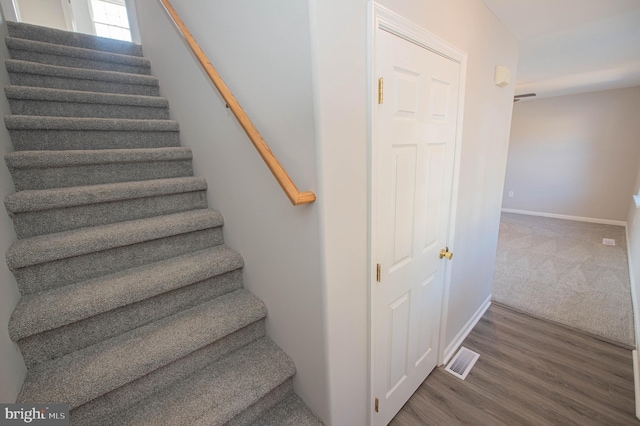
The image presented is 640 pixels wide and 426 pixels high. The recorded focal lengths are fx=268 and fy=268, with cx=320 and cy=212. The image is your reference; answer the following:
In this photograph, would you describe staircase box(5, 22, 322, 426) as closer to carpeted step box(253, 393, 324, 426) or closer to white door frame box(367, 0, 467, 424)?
carpeted step box(253, 393, 324, 426)

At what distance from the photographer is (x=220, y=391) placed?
1.20 meters

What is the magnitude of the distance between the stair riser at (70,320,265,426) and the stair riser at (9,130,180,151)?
153 centimetres

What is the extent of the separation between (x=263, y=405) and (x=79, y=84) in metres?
2.55

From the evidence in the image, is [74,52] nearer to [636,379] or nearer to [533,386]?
[533,386]

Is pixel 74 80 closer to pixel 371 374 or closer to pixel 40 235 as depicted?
pixel 40 235

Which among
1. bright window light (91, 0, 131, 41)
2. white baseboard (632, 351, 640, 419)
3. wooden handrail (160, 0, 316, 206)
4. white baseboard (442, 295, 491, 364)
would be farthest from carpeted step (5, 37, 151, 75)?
white baseboard (632, 351, 640, 419)

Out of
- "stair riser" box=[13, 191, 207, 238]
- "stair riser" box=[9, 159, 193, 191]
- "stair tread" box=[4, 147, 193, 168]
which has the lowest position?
"stair riser" box=[13, 191, 207, 238]

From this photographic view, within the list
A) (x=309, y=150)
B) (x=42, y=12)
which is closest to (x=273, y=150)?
(x=309, y=150)

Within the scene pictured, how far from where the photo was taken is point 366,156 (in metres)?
1.09

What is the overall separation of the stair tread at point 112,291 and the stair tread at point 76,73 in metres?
1.61

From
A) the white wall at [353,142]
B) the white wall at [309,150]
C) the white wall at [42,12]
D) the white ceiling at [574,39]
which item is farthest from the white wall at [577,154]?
the white wall at [42,12]

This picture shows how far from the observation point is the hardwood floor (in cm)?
157

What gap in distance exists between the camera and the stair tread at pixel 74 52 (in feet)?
6.31

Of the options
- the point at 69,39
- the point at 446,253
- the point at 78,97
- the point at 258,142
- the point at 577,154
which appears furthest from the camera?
the point at 577,154
